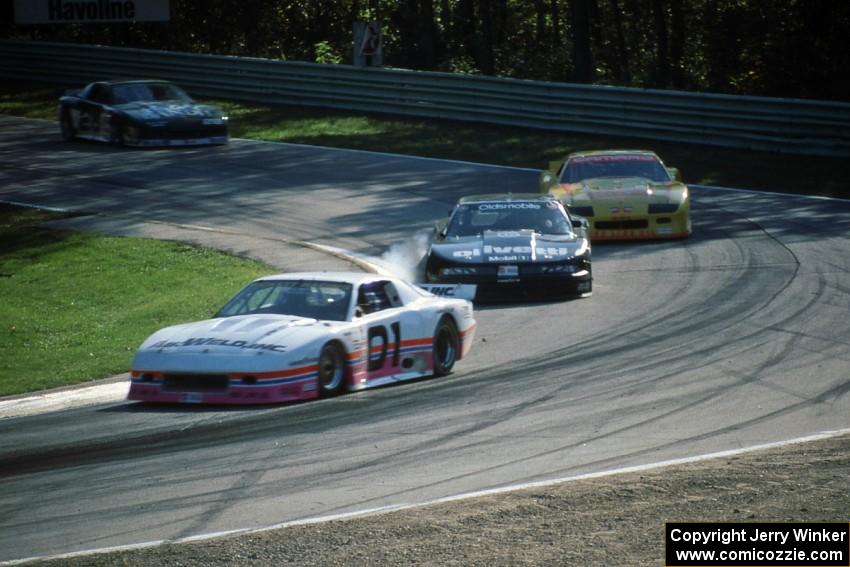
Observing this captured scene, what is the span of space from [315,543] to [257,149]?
69.9ft

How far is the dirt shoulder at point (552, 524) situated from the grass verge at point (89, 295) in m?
6.28

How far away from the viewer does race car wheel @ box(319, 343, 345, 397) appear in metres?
10.5

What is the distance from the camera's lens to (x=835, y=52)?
1174 inches

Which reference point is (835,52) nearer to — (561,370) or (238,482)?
(561,370)

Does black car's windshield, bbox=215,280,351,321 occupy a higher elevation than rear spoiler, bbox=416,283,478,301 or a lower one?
higher

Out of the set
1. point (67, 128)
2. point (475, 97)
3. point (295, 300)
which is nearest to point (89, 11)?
point (67, 128)

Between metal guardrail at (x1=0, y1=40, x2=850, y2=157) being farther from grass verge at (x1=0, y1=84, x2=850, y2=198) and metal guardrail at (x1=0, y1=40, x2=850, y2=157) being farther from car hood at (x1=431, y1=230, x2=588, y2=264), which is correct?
car hood at (x1=431, y1=230, x2=588, y2=264)

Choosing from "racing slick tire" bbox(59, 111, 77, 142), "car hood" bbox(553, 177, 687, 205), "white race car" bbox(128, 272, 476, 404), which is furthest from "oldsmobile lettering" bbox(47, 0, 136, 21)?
"white race car" bbox(128, 272, 476, 404)

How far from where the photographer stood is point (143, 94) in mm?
27219

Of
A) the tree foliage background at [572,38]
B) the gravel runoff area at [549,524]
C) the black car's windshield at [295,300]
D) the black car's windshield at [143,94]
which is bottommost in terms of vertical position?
the gravel runoff area at [549,524]

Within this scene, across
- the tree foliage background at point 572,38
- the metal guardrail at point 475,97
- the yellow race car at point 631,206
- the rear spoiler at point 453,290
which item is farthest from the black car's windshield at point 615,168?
the tree foliage background at point 572,38

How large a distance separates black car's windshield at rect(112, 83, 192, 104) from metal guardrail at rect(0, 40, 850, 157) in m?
3.87

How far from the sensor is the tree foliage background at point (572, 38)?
3045cm

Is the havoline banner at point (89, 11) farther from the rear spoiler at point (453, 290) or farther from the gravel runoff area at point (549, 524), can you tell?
the gravel runoff area at point (549, 524)
